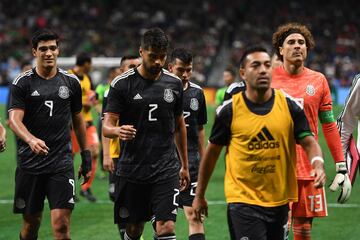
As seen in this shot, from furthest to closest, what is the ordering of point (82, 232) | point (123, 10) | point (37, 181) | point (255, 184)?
point (123, 10)
point (82, 232)
point (37, 181)
point (255, 184)

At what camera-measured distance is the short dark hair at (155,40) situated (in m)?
7.90

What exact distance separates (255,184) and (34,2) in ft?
150

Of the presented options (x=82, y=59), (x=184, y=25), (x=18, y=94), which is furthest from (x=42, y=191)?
(x=184, y=25)

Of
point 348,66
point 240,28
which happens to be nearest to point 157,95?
point 348,66

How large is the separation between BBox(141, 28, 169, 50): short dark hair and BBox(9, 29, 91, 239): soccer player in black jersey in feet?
3.62

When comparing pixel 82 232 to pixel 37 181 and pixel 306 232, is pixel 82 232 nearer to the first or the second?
pixel 37 181

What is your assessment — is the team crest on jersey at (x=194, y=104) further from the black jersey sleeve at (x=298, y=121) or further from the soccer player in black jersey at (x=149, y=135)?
the black jersey sleeve at (x=298, y=121)

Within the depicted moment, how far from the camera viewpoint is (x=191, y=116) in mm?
9578

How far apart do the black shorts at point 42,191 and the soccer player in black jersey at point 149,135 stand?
52 centimetres

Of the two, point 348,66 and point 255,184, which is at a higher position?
point 348,66

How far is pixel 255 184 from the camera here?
650cm

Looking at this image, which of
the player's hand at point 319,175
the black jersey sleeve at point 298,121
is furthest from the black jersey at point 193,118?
the player's hand at point 319,175

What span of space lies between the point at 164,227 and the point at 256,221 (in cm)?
173

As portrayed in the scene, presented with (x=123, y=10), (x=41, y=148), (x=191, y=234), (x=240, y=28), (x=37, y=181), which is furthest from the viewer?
(x=123, y=10)
